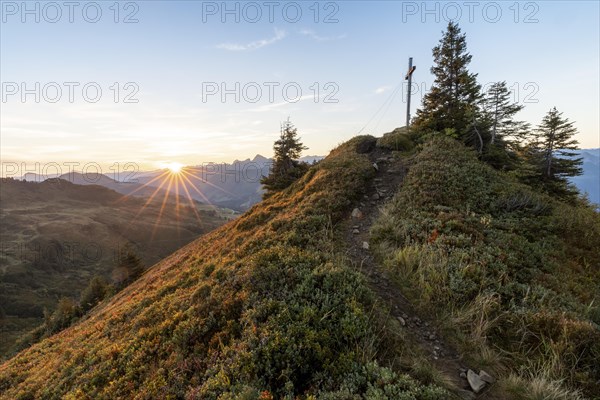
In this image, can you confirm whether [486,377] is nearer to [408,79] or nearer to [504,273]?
[504,273]

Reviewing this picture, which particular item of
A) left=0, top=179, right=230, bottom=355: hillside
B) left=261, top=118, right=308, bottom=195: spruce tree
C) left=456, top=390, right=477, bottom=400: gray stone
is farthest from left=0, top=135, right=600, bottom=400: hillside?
left=0, top=179, right=230, bottom=355: hillside

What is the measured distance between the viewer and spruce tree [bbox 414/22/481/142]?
85.1 ft

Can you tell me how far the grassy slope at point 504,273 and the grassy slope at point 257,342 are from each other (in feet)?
6.35

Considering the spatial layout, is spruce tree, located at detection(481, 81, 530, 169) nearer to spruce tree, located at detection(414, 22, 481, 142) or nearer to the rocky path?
spruce tree, located at detection(414, 22, 481, 142)

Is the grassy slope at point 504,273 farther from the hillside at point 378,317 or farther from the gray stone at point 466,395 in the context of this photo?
the gray stone at point 466,395

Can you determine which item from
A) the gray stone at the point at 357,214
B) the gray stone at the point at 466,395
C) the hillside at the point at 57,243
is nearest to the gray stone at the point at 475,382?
the gray stone at the point at 466,395

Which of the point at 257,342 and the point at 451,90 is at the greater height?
the point at 451,90

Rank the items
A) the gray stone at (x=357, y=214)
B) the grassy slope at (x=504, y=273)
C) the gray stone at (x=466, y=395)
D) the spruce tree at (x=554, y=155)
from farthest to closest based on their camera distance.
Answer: the spruce tree at (x=554, y=155)
the gray stone at (x=357, y=214)
the grassy slope at (x=504, y=273)
the gray stone at (x=466, y=395)

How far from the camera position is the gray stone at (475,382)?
16.1ft

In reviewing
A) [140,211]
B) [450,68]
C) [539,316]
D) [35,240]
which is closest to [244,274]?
[539,316]

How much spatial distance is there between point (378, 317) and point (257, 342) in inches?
106

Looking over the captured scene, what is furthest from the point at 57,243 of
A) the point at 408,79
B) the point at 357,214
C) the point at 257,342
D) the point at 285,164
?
the point at 257,342

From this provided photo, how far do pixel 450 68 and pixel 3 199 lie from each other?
25345 centimetres

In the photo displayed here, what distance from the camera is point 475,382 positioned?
4.98m
